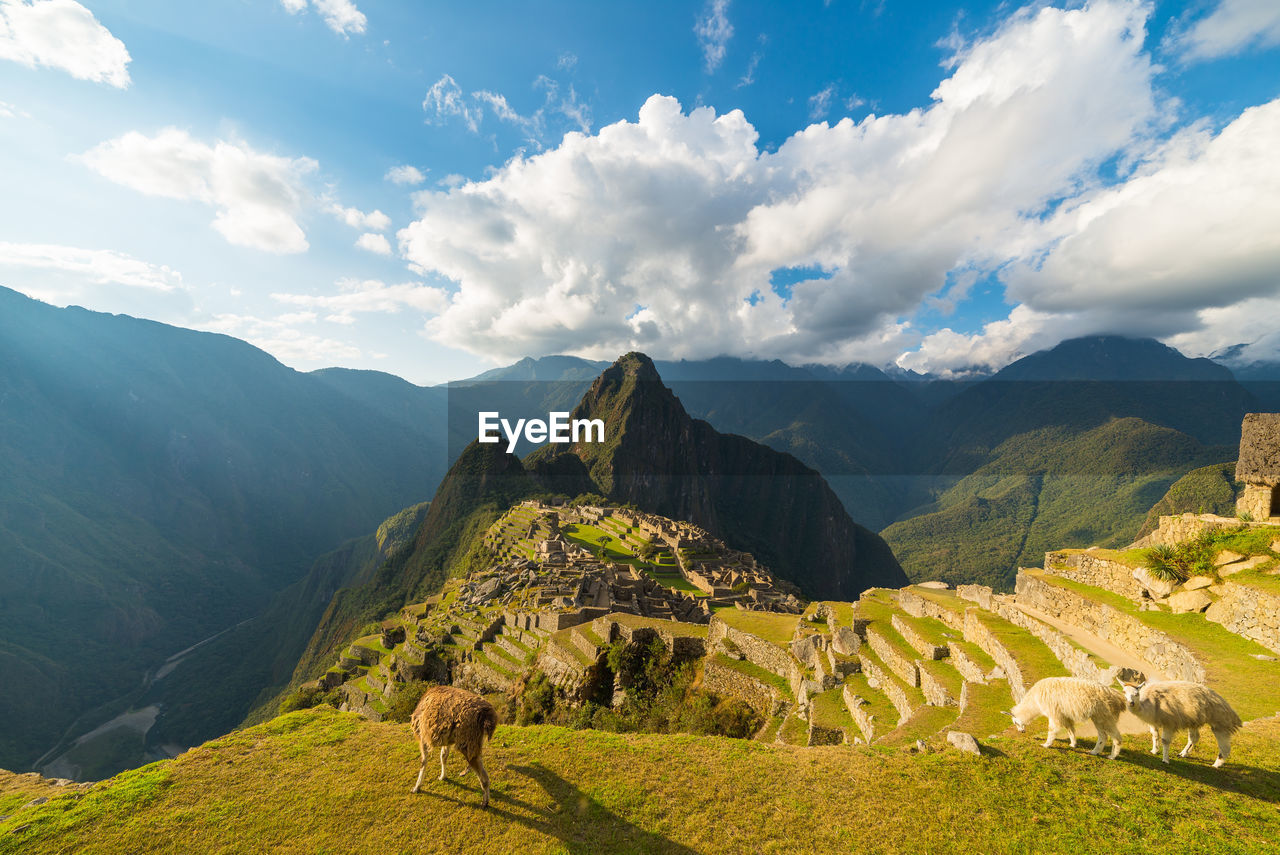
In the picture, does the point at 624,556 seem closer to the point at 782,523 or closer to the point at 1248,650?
the point at 1248,650

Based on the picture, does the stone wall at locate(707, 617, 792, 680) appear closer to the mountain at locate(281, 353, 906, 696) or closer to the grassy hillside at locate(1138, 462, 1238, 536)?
the mountain at locate(281, 353, 906, 696)

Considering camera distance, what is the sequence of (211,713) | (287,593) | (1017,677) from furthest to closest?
(287,593) < (211,713) < (1017,677)

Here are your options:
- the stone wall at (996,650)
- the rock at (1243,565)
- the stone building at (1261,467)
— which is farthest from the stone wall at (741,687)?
the stone building at (1261,467)

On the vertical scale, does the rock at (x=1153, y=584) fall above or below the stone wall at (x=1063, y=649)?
above

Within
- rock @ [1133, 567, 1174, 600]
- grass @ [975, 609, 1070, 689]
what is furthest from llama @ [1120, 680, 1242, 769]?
rock @ [1133, 567, 1174, 600]

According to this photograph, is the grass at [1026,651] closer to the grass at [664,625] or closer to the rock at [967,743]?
the rock at [967,743]

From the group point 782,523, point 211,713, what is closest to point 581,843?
point 211,713
